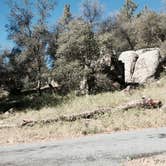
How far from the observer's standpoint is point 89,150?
11109mm

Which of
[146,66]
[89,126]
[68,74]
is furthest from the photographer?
[146,66]

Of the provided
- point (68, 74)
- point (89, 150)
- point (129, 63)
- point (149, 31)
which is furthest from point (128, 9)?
Answer: point (89, 150)

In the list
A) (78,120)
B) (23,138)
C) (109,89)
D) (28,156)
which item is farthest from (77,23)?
(28,156)

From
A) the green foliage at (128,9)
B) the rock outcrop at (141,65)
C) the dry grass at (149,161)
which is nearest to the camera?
the dry grass at (149,161)

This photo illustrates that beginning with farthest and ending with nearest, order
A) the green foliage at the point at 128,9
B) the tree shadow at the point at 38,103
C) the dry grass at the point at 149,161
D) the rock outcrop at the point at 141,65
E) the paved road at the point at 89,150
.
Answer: the green foliage at the point at 128,9 < the rock outcrop at the point at 141,65 < the tree shadow at the point at 38,103 < the paved road at the point at 89,150 < the dry grass at the point at 149,161

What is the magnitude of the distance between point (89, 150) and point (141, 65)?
23.0 m

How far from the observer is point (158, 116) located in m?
16.9

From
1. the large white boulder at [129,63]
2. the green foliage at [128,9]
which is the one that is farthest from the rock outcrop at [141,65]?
the green foliage at [128,9]

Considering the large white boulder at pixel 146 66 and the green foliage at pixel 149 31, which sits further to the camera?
the green foliage at pixel 149 31

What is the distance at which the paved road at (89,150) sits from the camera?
993cm

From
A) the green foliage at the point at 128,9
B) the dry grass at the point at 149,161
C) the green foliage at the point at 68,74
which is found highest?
the green foliage at the point at 128,9

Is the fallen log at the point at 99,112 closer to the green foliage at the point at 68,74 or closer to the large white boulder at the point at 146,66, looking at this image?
the green foliage at the point at 68,74

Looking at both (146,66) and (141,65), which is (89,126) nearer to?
(146,66)

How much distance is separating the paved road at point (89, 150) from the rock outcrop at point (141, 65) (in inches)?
739
